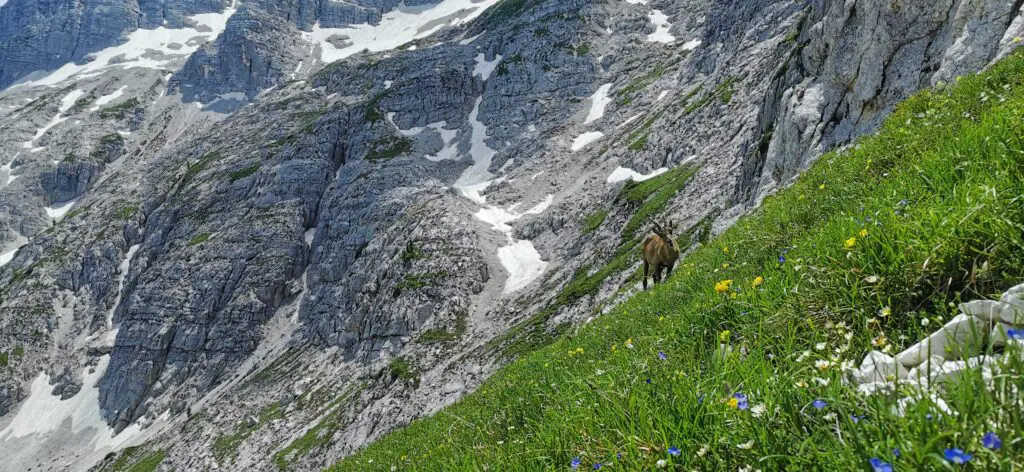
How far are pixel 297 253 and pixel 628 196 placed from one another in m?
94.9

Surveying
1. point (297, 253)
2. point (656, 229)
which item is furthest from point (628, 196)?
point (297, 253)

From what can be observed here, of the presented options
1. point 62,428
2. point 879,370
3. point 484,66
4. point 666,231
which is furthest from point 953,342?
point 484,66

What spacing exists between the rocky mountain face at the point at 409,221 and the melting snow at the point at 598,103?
Result: 82 centimetres

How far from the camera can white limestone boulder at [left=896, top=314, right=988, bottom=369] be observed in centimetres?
218

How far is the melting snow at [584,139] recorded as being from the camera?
458ft

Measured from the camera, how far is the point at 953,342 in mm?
2250

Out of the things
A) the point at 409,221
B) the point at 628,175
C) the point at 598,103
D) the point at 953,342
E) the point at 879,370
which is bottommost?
the point at 409,221

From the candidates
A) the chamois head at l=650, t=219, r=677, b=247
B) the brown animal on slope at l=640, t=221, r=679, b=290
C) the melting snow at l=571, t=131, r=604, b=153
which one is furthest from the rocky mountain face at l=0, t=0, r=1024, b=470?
the brown animal on slope at l=640, t=221, r=679, b=290

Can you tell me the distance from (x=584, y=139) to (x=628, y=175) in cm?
3974

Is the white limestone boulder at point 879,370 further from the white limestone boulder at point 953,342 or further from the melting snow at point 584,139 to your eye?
the melting snow at point 584,139

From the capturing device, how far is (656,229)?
1855cm

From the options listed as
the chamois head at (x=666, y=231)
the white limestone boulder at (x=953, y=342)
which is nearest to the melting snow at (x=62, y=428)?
the chamois head at (x=666, y=231)

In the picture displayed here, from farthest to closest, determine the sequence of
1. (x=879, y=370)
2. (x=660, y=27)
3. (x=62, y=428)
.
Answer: (x=660, y=27) < (x=62, y=428) < (x=879, y=370)

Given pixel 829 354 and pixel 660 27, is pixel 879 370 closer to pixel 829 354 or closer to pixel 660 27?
pixel 829 354
